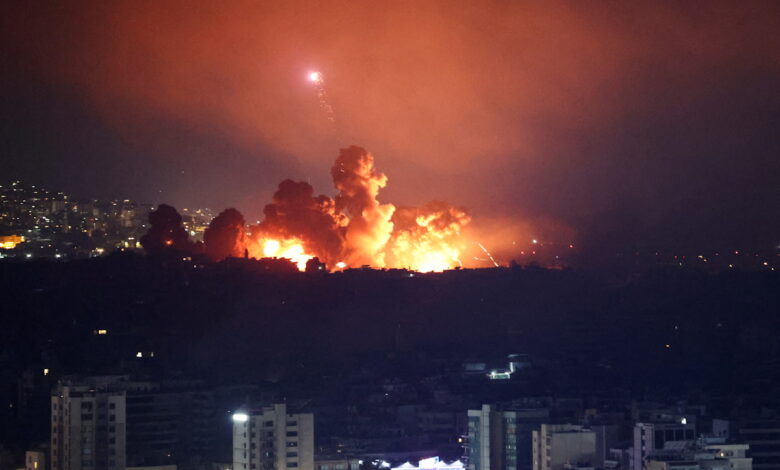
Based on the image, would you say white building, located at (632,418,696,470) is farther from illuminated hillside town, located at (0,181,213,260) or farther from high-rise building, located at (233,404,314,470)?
illuminated hillside town, located at (0,181,213,260)

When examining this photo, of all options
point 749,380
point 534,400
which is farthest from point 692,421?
point 749,380

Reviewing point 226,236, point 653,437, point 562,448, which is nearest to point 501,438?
point 562,448

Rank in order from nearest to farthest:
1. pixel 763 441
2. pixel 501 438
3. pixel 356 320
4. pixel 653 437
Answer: pixel 653 437
pixel 501 438
pixel 763 441
pixel 356 320

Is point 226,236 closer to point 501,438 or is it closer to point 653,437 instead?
point 501,438

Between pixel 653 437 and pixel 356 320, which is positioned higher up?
pixel 356 320

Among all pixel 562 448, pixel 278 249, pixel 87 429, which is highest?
pixel 278 249

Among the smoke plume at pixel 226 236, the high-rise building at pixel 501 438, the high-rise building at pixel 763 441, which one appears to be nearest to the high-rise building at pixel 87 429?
the high-rise building at pixel 501 438

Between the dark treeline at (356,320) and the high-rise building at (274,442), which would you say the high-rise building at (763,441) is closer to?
the high-rise building at (274,442)
